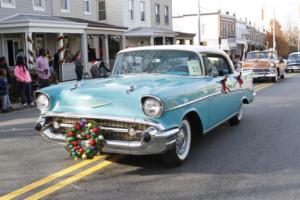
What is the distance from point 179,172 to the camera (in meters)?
5.65

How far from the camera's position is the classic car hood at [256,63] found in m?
21.2

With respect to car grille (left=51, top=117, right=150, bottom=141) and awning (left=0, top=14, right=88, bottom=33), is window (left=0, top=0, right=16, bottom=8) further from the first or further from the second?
car grille (left=51, top=117, right=150, bottom=141)

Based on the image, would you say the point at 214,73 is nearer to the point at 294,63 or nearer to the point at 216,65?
the point at 216,65

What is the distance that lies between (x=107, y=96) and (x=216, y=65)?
10.2 ft

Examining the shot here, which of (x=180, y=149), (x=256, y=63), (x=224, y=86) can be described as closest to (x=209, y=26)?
(x=256, y=63)

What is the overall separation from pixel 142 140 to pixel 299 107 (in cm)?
771

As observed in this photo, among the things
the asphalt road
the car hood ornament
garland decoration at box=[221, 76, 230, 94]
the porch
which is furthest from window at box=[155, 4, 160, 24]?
the car hood ornament

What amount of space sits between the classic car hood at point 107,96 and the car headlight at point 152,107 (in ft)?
0.27

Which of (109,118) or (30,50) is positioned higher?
(30,50)

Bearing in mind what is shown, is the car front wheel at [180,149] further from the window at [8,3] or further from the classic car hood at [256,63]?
the window at [8,3]

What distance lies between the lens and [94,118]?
17.9 feet

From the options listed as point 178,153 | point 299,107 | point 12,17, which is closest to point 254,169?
point 178,153

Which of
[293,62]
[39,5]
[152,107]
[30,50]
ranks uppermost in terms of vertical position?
[39,5]

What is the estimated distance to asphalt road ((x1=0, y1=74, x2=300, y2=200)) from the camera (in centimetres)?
492
